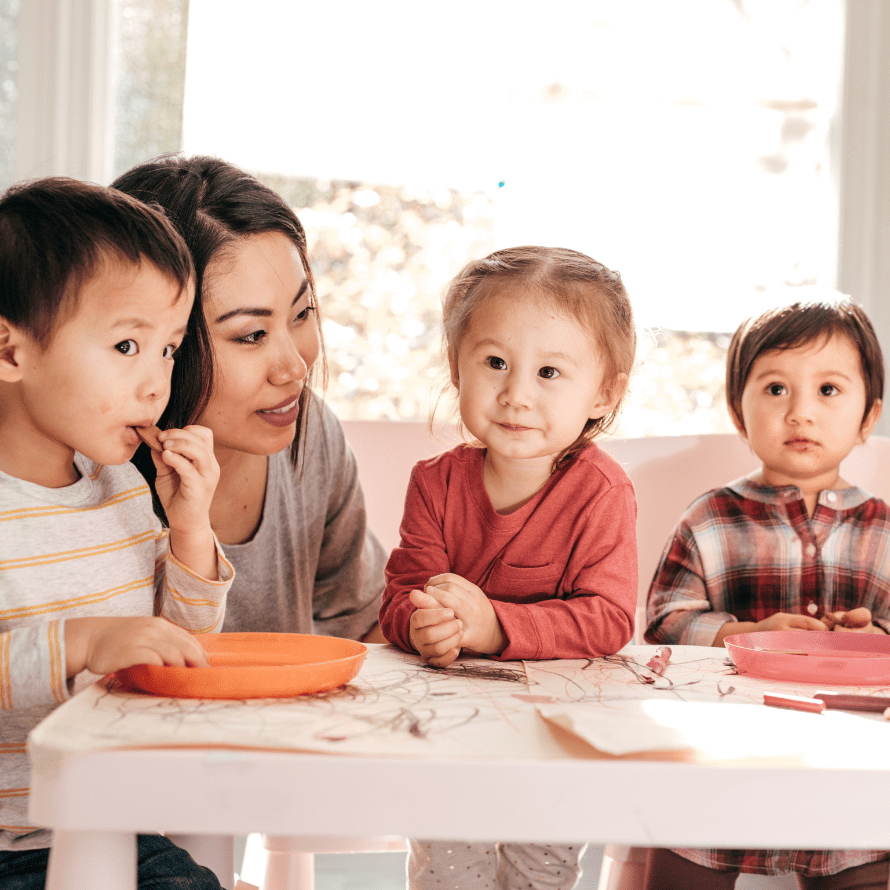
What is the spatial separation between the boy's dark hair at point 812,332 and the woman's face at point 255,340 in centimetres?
62

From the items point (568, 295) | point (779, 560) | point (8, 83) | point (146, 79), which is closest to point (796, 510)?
point (779, 560)

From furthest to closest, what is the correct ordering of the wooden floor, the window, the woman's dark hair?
the window, the wooden floor, the woman's dark hair

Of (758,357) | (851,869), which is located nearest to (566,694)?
(851,869)

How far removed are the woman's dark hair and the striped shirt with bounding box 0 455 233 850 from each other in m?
0.16

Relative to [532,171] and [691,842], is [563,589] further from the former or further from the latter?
[532,171]

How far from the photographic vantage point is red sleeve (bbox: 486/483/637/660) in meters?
0.86

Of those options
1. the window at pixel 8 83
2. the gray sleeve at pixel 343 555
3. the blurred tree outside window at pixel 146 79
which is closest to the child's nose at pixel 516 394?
the gray sleeve at pixel 343 555

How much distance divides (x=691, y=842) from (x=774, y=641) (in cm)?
43

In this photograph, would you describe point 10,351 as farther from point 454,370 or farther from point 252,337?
point 454,370

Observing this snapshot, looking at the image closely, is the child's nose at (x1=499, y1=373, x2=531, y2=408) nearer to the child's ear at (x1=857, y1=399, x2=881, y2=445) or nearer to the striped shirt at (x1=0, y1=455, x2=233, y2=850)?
Answer: the striped shirt at (x1=0, y1=455, x2=233, y2=850)

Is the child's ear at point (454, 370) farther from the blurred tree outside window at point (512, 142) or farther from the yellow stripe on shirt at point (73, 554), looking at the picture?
the blurred tree outside window at point (512, 142)

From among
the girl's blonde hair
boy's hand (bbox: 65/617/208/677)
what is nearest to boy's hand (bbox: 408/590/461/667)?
boy's hand (bbox: 65/617/208/677)

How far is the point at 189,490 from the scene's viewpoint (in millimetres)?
899

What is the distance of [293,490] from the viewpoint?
1.31 meters
